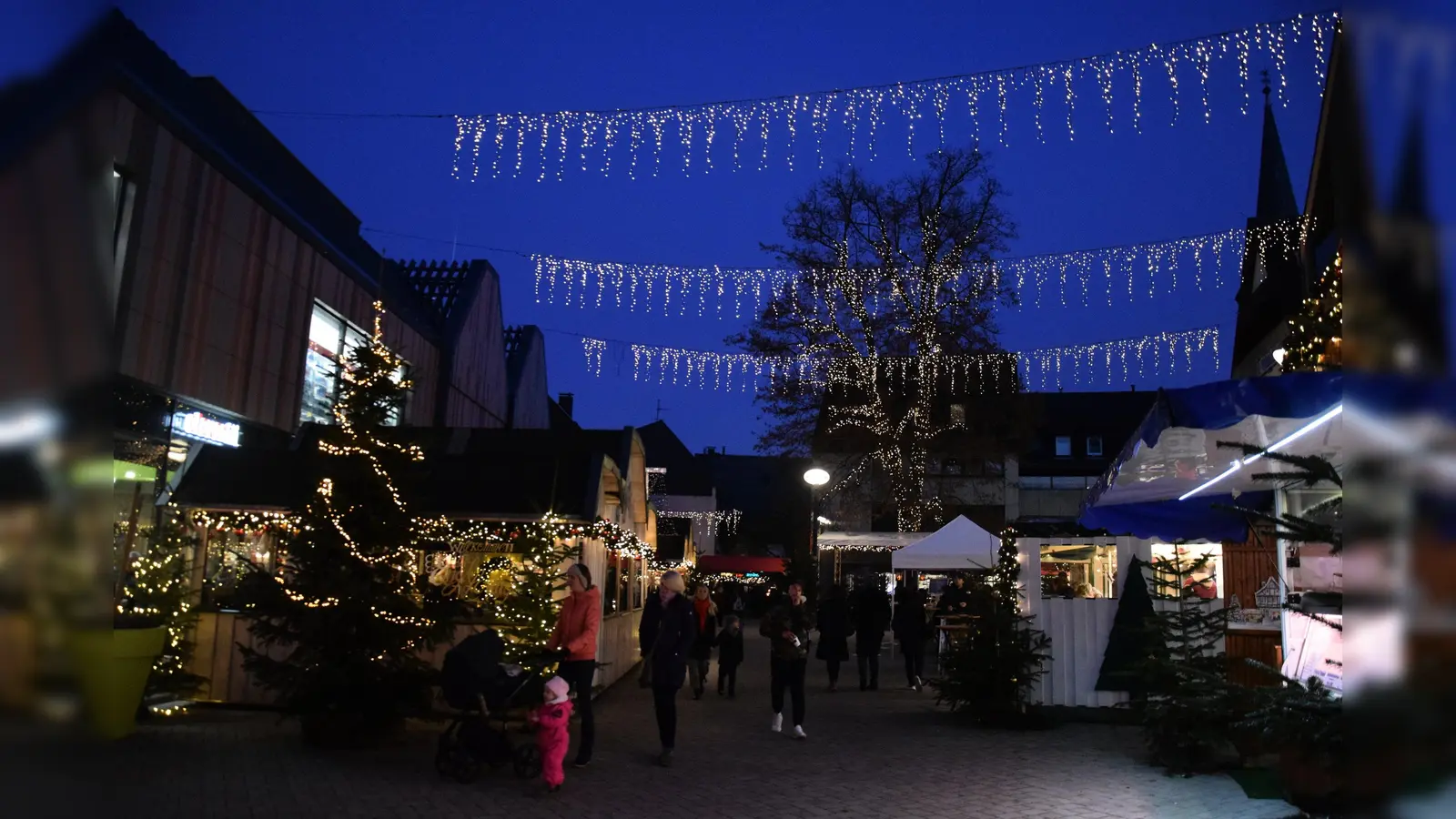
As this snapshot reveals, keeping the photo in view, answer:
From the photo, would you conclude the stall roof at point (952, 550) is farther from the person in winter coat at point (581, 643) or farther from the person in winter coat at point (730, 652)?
the person in winter coat at point (581, 643)

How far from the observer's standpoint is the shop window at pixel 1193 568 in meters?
10.3

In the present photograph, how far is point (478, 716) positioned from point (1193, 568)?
6.92m

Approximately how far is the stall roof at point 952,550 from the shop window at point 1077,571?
3.21 m

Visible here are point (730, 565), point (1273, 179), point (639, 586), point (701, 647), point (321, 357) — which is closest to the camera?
point (701, 647)

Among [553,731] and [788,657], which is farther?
[788,657]

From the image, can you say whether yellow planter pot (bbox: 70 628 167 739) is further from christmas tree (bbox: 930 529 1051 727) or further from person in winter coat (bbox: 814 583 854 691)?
person in winter coat (bbox: 814 583 854 691)

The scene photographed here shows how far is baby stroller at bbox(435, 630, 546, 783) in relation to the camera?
8.13 meters

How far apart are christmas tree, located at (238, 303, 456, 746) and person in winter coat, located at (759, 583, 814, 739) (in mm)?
3498

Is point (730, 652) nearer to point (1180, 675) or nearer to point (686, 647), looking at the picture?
point (686, 647)

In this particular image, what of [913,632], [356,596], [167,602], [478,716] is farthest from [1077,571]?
[167,602]

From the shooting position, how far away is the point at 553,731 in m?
7.98

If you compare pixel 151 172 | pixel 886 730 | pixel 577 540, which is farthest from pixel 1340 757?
pixel 151 172

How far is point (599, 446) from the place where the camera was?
51.4ft

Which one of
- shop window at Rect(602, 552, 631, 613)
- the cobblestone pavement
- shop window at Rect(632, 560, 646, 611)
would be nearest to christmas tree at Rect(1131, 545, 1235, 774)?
the cobblestone pavement
